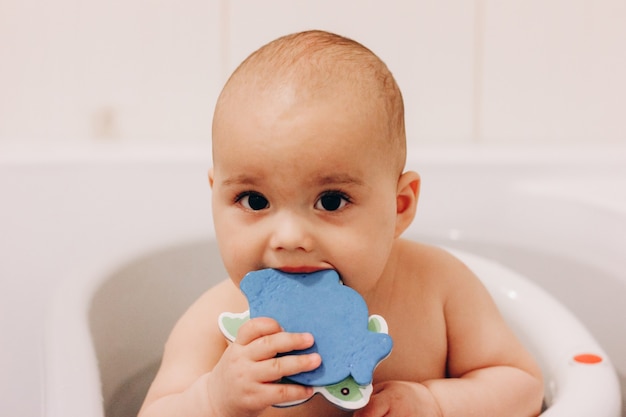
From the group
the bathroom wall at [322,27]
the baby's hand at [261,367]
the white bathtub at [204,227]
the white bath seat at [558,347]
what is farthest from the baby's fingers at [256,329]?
the bathroom wall at [322,27]

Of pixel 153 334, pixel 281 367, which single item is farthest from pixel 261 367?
pixel 153 334

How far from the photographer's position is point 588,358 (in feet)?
2.35

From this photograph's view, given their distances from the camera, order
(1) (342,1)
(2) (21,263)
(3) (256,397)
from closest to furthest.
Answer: (3) (256,397)
(2) (21,263)
(1) (342,1)

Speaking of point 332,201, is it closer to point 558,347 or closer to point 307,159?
point 307,159

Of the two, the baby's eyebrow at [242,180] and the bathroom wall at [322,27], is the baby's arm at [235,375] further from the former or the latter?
the bathroom wall at [322,27]

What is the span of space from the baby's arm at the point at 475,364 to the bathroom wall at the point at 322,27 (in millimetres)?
713

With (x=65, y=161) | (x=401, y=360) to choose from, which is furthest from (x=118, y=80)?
(x=401, y=360)

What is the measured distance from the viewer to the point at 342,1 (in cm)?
143

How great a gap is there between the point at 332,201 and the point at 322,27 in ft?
2.86

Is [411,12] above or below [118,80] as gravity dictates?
above

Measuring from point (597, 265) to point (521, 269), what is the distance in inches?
5.8

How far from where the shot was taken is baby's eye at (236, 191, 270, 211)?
0.61 m

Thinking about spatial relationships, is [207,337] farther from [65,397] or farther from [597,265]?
[597,265]

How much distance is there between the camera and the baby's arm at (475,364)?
27.5 inches
